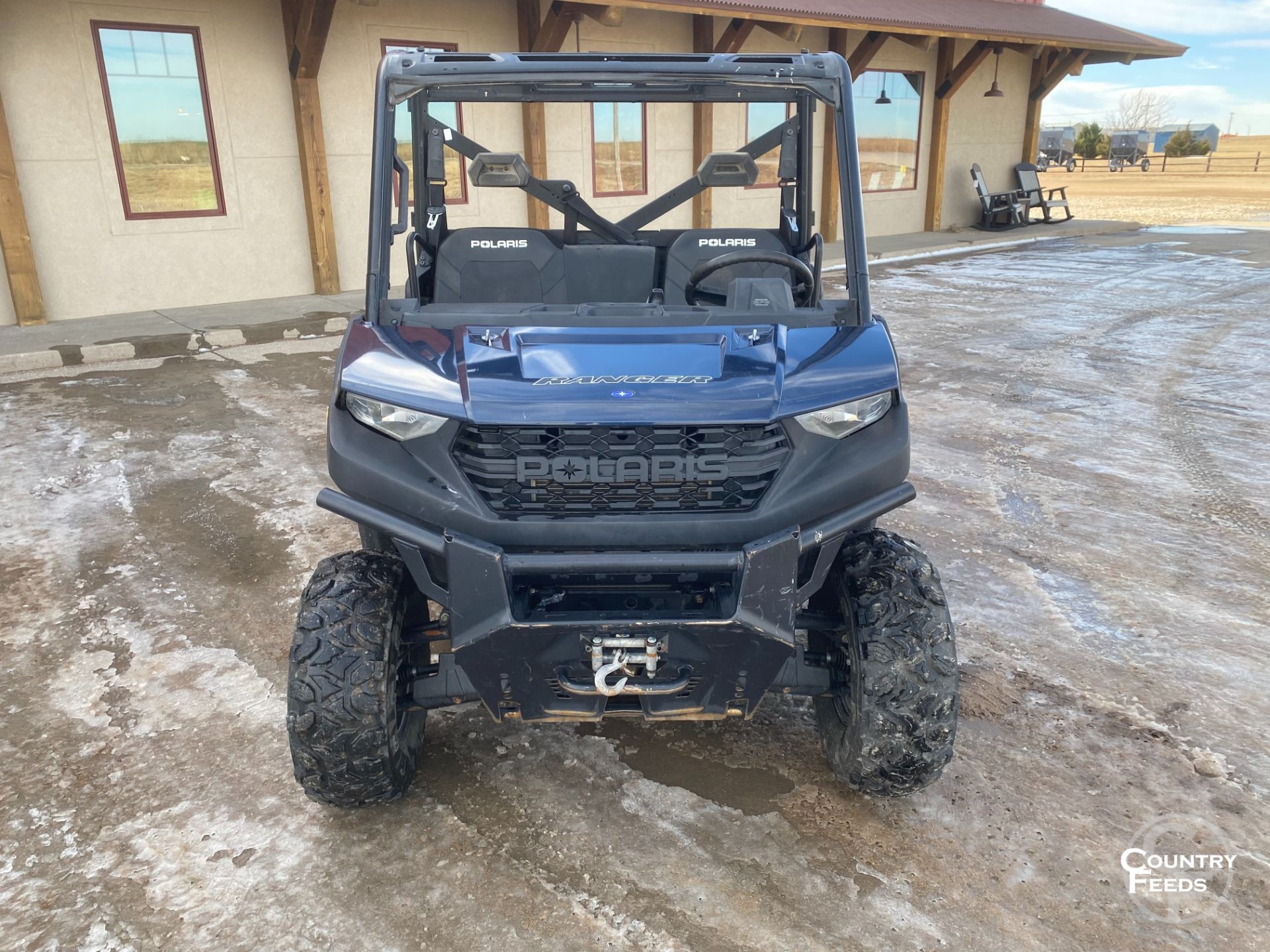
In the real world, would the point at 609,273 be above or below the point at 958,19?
below

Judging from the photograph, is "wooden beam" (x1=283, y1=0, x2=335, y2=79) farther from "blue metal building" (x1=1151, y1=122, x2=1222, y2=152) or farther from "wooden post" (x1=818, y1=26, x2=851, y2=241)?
"blue metal building" (x1=1151, y1=122, x2=1222, y2=152)

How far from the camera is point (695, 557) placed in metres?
2.15

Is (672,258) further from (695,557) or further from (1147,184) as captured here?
(1147,184)

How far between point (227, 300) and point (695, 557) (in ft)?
30.8

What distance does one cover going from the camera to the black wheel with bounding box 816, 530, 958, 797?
235cm

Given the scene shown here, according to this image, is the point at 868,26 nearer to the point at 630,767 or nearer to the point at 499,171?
the point at 499,171

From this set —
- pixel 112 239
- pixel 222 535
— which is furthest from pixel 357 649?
pixel 112 239

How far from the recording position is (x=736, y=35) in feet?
42.7

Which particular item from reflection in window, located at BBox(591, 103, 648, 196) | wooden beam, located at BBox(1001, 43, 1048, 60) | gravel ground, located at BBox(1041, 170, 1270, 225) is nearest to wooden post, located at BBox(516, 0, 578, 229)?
reflection in window, located at BBox(591, 103, 648, 196)

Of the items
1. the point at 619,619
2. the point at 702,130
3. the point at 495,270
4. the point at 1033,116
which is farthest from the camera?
the point at 1033,116

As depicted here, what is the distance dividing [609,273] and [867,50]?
13034 mm

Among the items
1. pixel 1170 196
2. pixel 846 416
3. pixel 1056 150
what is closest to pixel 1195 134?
pixel 1056 150

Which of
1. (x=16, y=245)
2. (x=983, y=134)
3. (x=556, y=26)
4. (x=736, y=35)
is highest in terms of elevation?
(x=736, y=35)

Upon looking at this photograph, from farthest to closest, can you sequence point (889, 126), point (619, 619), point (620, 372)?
point (889, 126), point (620, 372), point (619, 619)
